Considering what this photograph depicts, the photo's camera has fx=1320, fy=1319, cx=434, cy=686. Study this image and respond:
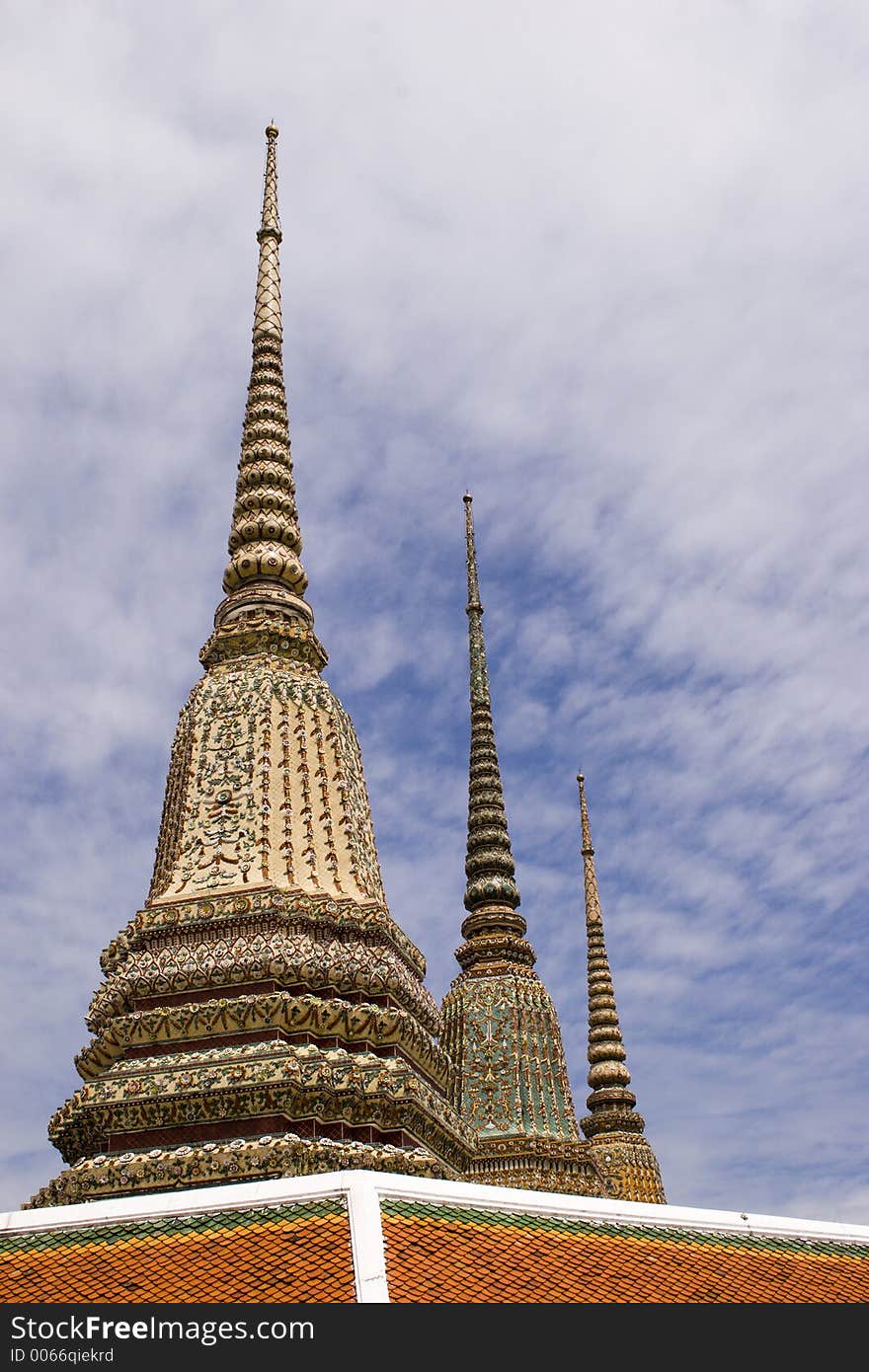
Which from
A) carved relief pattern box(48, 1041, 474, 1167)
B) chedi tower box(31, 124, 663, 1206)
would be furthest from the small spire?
carved relief pattern box(48, 1041, 474, 1167)

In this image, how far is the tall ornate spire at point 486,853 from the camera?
2345cm

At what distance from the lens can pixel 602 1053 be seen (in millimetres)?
28812

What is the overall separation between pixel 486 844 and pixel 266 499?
35.8ft

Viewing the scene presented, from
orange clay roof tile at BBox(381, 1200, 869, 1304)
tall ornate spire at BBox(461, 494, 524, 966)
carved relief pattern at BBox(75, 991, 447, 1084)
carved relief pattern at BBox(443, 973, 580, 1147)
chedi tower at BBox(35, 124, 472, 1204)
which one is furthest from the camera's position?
tall ornate spire at BBox(461, 494, 524, 966)

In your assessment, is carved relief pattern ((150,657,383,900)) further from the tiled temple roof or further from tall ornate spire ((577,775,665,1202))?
tall ornate spire ((577,775,665,1202))

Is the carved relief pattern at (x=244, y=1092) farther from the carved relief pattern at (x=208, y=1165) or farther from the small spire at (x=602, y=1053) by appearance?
the small spire at (x=602, y=1053)

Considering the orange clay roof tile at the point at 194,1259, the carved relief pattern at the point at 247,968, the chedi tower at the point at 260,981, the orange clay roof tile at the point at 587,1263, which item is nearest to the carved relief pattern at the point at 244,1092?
the chedi tower at the point at 260,981

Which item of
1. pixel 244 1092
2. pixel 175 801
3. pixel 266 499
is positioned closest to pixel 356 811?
pixel 175 801

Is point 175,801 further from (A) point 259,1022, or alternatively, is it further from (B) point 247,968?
(A) point 259,1022

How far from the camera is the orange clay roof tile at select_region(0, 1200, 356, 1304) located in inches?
279

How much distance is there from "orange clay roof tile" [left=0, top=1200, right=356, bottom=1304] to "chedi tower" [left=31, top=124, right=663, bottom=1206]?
1.76 metres

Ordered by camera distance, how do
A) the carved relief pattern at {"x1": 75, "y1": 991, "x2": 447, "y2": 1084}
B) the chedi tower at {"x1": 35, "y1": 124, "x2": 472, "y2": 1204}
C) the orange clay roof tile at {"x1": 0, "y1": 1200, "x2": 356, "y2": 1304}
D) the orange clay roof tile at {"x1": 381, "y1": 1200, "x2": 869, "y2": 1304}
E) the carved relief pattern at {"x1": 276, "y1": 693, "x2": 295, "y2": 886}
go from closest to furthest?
1. the orange clay roof tile at {"x1": 0, "y1": 1200, "x2": 356, "y2": 1304}
2. the orange clay roof tile at {"x1": 381, "y1": 1200, "x2": 869, "y2": 1304}
3. the chedi tower at {"x1": 35, "y1": 124, "x2": 472, "y2": 1204}
4. the carved relief pattern at {"x1": 75, "y1": 991, "x2": 447, "y2": 1084}
5. the carved relief pattern at {"x1": 276, "y1": 693, "x2": 295, "y2": 886}
